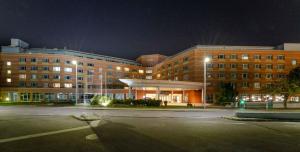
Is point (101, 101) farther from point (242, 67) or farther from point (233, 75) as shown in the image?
point (242, 67)

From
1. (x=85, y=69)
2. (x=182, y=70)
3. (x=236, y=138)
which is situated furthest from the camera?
(x=85, y=69)

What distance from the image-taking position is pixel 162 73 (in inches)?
3565

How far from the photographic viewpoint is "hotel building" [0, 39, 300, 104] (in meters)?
62.9

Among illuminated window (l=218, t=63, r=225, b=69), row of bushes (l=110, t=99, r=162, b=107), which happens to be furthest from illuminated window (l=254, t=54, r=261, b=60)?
row of bushes (l=110, t=99, r=162, b=107)

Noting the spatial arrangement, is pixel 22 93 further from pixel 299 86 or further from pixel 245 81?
pixel 299 86

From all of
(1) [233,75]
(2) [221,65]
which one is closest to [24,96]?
(2) [221,65]

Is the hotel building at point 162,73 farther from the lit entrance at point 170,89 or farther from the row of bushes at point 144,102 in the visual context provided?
the row of bushes at point 144,102

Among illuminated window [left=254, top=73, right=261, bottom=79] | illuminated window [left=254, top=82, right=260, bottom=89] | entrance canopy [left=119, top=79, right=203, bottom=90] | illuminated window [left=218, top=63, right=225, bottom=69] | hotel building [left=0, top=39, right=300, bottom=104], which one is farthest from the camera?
illuminated window [left=254, top=73, right=261, bottom=79]

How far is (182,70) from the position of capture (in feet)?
231

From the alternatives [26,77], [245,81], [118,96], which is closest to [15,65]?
[26,77]

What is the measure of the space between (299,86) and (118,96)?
170ft

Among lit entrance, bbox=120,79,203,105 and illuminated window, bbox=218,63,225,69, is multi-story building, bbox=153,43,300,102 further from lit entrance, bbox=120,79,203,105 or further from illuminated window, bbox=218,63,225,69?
lit entrance, bbox=120,79,203,105

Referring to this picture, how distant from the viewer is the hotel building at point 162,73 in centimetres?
6294

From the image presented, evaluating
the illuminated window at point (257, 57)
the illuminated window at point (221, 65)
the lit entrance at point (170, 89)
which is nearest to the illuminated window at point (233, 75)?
the illuminated window at point (221, 65)
